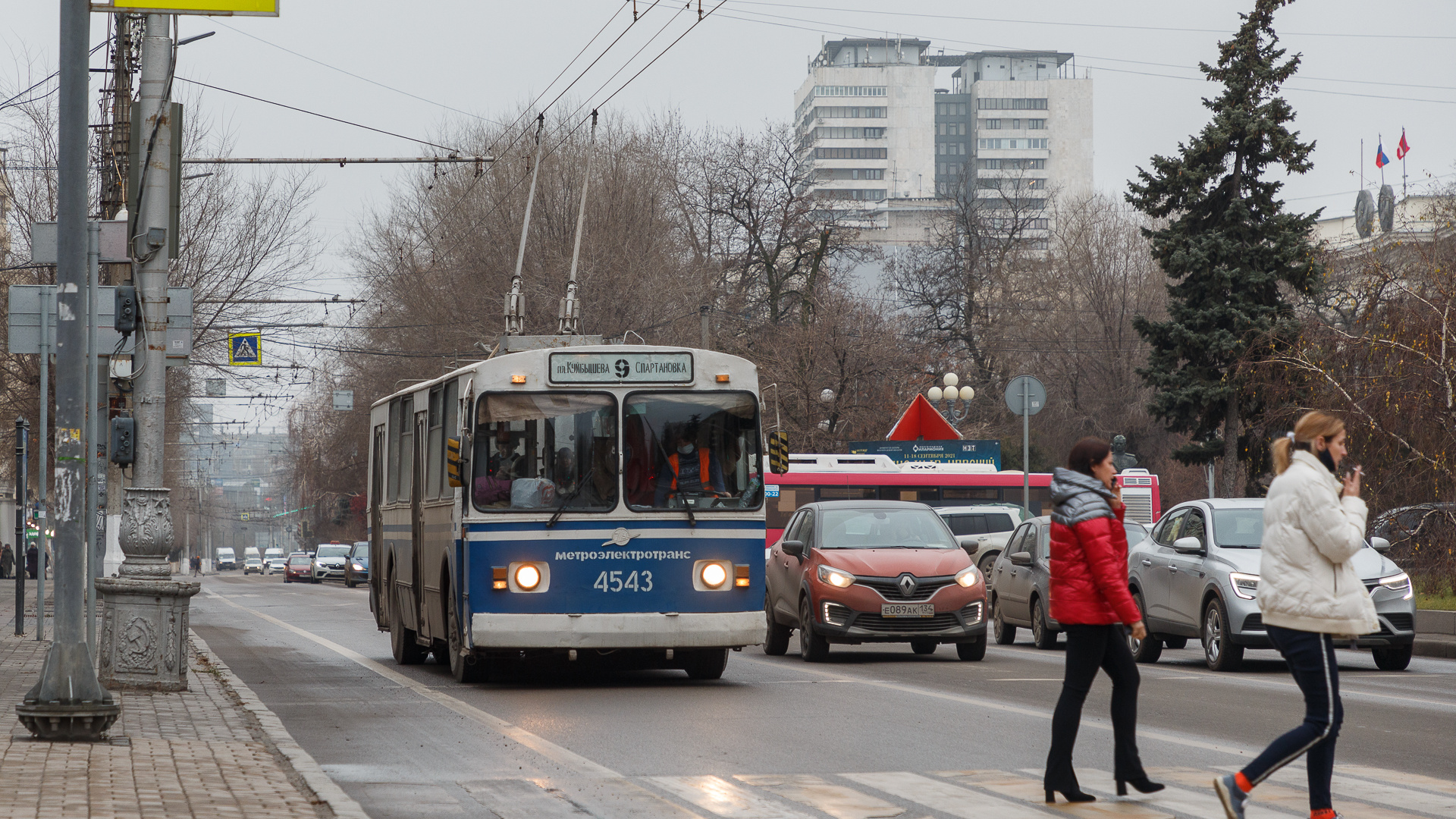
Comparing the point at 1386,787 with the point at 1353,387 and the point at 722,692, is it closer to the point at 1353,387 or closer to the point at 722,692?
the point at 722,692

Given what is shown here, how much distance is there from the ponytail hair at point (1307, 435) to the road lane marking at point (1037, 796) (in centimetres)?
157

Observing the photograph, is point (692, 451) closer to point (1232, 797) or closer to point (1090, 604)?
point (1090, 604)

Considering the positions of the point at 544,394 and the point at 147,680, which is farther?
the point at 544,394

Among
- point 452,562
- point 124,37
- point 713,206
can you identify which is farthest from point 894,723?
point 713,206

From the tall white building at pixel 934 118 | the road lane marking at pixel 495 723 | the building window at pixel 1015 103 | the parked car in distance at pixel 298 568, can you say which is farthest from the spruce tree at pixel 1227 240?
the building window at pixel 1015 103

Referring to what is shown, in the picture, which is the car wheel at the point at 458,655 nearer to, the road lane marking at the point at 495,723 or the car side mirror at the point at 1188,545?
the road lane marking at the point at 495,723

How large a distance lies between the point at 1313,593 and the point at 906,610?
10.7 m

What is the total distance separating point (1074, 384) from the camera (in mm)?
64188

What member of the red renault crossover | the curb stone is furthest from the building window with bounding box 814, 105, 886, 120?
the curb stone

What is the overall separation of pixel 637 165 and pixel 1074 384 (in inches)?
872

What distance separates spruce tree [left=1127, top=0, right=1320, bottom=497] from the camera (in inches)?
1746

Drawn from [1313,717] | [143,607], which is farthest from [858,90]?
A: [1313,717]

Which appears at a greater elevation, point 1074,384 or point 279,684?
point 1074,384

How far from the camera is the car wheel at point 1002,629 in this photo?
2292cm
